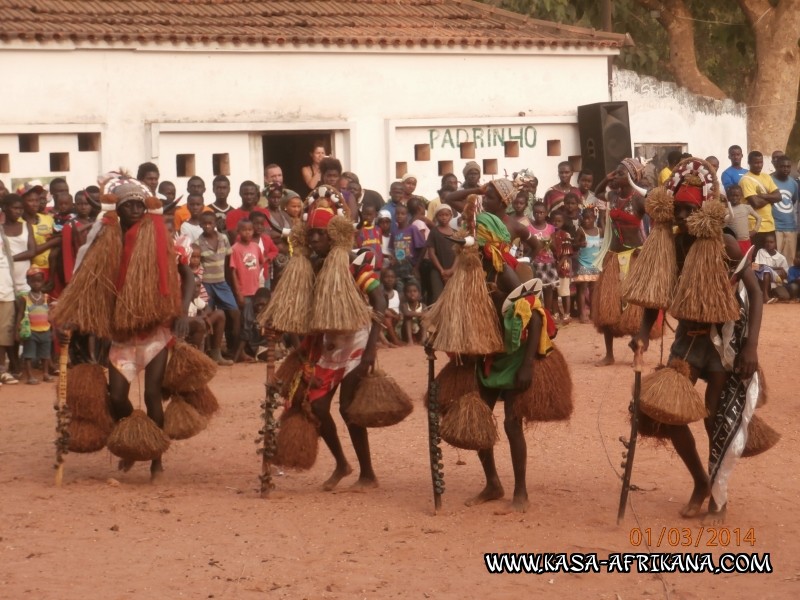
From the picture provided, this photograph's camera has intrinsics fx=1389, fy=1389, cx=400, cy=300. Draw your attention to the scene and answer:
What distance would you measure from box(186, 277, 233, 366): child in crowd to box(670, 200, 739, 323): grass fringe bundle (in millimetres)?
6778

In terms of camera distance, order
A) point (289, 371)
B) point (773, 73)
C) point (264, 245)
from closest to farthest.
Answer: point (289, 371) → point (264, 245) → point (773, 73)

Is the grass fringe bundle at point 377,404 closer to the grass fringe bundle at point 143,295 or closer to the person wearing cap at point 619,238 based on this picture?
the grass fringe bundle at point 143,295

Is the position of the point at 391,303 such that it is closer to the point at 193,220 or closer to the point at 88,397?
the point at 193,220

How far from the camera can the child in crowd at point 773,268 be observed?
17.8m

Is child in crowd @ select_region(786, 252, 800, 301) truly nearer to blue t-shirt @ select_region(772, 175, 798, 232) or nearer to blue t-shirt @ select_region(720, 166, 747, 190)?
blue t-shirt @ select_region(772, 175, 798, 232)

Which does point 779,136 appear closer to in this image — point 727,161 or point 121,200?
point 727,161

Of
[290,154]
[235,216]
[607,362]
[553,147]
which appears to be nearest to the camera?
[607,362]

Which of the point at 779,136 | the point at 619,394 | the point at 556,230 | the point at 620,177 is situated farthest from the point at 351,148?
the point at 779,136

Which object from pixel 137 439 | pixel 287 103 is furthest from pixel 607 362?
pixel 287 103

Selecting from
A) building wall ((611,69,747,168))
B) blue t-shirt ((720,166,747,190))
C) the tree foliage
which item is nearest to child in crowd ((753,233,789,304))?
blue t-shirt ((720,166,747,190))

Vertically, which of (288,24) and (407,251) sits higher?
(288,24)

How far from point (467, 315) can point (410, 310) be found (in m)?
7.62

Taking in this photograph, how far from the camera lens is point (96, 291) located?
335 inches

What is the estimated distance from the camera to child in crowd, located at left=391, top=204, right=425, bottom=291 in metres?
15.3
